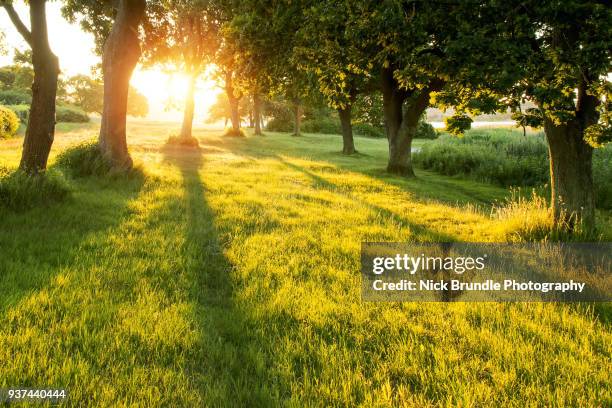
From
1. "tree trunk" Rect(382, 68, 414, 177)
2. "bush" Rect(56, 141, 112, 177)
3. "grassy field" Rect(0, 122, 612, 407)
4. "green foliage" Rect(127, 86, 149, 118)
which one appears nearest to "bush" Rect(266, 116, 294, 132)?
"green foliage" Rect(127, 86, 149, 118)

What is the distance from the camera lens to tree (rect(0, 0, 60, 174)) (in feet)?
30.5

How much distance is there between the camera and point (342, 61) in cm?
1302

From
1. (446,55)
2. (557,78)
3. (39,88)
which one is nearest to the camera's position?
(557,78)

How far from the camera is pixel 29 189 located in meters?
7.66

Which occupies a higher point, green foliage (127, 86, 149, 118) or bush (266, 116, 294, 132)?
green foliage (127, 86, 149, 118)

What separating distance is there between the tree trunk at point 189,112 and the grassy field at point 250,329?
24873 millimetres

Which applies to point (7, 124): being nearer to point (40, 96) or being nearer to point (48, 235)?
point (40, 96)

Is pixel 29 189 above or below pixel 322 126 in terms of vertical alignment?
below

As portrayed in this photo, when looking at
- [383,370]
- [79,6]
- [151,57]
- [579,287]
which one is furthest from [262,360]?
[151,57]

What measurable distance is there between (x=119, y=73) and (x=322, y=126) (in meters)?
61.9

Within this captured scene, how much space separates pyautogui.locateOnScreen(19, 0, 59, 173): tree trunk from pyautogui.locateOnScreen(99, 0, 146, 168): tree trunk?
3187 millimetres

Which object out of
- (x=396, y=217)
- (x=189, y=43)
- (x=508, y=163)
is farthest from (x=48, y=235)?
(x=189, y=43)

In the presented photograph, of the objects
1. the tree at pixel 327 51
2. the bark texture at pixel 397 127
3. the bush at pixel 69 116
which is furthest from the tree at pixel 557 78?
the bush at pixel 69 116

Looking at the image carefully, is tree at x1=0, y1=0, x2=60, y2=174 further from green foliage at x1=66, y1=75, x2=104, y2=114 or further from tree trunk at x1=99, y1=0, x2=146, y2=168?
green foliage at x1=66, y1=75, x2=104, y2=114
